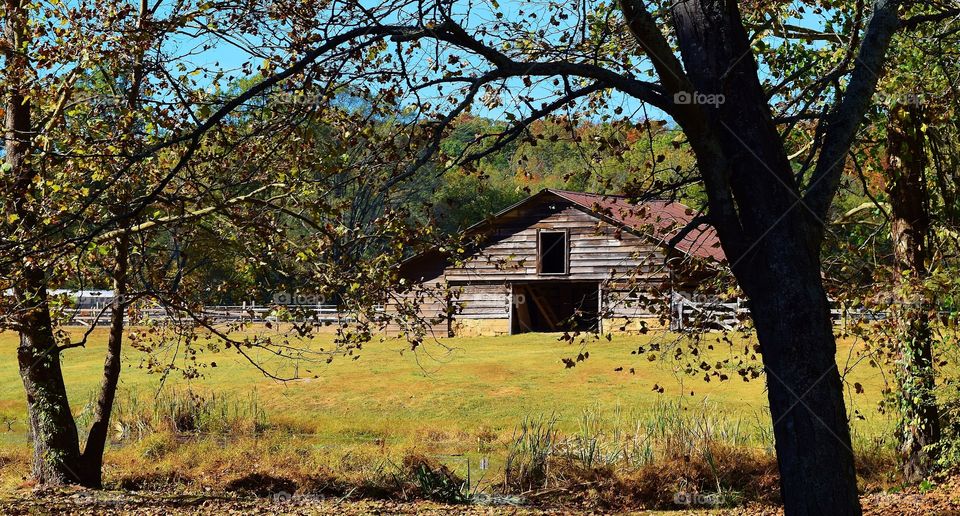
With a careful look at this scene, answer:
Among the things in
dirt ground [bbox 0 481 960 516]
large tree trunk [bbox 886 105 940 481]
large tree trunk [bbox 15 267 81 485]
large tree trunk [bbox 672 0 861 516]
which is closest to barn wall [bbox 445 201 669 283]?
large tree trunk [bbox 886 105 940 481]

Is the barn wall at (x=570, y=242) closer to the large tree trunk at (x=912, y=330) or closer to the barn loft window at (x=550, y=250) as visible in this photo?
the barn loft window at (x=550, y=250)

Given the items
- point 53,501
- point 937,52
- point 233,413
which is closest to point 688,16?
point 937,52

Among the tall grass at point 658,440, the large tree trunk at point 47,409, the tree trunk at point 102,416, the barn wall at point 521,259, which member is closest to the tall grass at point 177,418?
the tree trunk at point 102,416

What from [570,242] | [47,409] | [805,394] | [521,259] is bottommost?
[47,409]

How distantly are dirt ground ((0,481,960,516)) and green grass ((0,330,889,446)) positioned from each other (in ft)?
10.9

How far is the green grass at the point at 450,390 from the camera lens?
1714 centimetres

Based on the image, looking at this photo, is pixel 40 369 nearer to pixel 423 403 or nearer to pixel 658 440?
pixel 658 440

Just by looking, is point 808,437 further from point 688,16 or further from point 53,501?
point 53,501

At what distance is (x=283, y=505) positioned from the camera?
1085 cm

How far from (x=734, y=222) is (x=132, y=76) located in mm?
7322

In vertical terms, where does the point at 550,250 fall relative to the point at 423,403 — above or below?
above

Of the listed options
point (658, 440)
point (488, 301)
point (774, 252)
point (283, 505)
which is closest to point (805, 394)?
point (774, 252)

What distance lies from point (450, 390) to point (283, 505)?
33.8 feet

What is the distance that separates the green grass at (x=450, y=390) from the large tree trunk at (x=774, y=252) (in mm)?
8665
